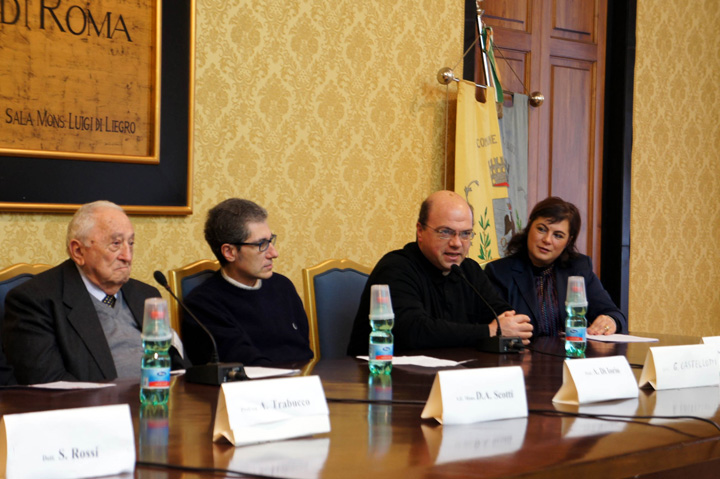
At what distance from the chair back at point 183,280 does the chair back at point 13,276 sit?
44 centimetres

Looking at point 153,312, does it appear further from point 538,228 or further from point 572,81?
point 572,81

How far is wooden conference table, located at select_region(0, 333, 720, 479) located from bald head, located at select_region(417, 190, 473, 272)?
49.2 inches

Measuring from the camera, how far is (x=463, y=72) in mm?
4781

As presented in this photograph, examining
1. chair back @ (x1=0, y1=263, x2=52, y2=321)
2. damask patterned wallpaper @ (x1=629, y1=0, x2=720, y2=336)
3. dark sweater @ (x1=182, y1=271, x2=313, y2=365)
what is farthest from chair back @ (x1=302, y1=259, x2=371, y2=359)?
damask patterned wallpaper @ (x1=629, y1=0, x2=720, y2=336)

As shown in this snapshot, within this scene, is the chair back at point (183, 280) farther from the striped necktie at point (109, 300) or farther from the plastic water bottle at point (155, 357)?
the plastic water bottle at point (155, 357)

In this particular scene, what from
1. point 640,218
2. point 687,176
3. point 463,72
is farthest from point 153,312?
point 687,176

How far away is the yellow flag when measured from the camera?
4.61 m

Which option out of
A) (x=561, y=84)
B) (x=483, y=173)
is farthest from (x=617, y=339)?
(x=561, y=84)

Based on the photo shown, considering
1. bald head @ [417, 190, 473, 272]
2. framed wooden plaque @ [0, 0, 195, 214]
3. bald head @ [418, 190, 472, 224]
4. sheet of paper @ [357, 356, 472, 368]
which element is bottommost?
sheet of paper @ [357, 356, 472, 368]

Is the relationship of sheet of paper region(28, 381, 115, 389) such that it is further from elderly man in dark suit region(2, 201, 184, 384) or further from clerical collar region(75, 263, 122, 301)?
clerical collar region(75, 263, 122, 301)

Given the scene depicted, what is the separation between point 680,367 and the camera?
2.23 m

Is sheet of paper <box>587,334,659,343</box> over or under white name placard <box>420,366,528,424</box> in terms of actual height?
under

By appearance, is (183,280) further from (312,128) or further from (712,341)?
(712,341)

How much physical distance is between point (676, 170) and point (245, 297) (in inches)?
154
